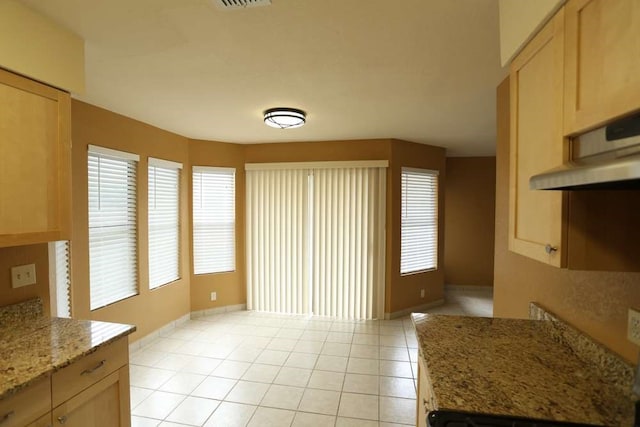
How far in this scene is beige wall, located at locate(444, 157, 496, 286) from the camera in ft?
18.2

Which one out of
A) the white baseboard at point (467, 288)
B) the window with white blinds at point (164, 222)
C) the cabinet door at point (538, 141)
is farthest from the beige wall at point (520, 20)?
the white baseboard at point (467, 288)

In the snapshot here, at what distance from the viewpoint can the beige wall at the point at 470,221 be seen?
219 inches

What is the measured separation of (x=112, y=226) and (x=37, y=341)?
1805 mm

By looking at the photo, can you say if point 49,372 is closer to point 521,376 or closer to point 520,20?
point 521,376

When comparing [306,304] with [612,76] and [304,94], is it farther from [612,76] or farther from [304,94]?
[612,76]

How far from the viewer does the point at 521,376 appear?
1.17 m

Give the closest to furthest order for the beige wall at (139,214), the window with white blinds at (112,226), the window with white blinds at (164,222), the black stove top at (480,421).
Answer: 1. the black stove top at (480,421)
2. the beige wall at (139,214)
3. the window with white blinds at (112,226)
4. the window with white blinds at (164,222)

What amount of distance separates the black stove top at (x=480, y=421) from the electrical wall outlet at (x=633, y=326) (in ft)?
1.24

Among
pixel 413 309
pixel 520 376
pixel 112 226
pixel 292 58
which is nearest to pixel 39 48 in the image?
pixel 292 58

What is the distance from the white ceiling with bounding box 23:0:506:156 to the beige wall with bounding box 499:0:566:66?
0.15 m

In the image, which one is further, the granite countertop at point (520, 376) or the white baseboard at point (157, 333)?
the white baseboard at point (157, 333)

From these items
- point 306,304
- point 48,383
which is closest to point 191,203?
point 306,304

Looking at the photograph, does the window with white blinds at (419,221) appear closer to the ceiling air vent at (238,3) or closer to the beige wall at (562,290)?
the beige wall at (562,290)

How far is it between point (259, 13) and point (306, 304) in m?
3.64
